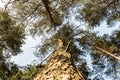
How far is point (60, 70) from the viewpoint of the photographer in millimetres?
7820

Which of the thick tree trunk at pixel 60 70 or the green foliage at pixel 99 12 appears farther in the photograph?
the green foliage at pixel 99 12

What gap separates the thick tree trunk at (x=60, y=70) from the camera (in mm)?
7316

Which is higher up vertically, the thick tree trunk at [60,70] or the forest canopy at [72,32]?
the forest canopy at [72,32]

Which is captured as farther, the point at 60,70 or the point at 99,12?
the point at 99,12

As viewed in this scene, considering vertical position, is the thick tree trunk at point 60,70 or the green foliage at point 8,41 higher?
the green foliage at point 8,41

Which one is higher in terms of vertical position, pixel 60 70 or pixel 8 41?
pixel 8 41

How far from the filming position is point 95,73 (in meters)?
13.6

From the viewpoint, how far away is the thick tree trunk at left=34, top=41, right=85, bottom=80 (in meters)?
7.32

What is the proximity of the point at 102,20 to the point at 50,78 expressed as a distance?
703 cm

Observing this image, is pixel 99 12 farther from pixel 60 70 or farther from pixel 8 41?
pixel 60 70

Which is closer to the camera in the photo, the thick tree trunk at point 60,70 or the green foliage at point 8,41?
the thick tree trunk at point 60,70

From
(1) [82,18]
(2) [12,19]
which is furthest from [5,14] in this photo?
(1) [82,18]

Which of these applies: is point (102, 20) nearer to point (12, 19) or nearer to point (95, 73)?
point (95, 73)

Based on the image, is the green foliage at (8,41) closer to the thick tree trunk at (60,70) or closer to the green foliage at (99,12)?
the green foliage at (99,12)
